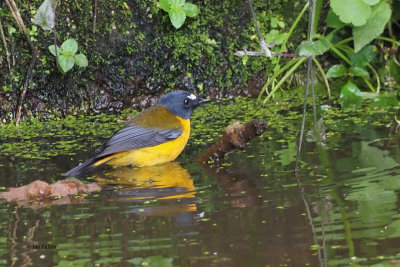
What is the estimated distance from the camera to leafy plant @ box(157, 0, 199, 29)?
7441 mm

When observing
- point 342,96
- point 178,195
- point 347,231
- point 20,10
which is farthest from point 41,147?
point 347,231

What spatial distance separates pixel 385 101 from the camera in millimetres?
7129

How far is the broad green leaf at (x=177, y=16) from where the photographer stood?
7.47m

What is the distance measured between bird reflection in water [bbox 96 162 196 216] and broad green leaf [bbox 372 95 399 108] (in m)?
2.10

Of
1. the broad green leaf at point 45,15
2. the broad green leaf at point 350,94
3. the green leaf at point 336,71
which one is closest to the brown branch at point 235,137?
the broad green leaf at point 45,15

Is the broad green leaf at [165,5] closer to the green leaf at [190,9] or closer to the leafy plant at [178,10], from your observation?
the leafy plant at [178,10]

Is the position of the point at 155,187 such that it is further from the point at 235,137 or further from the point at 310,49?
the point at 310,49

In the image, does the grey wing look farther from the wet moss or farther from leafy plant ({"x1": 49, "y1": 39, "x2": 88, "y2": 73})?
the wet moss

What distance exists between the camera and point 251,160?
576 cm

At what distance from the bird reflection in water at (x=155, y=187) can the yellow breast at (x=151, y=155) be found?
5 cm

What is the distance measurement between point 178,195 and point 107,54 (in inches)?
124

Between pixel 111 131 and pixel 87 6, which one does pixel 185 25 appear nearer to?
pixel 87 6

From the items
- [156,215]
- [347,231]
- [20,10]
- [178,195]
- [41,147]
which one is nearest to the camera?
[347,231]

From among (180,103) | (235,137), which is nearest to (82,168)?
(235,137)
